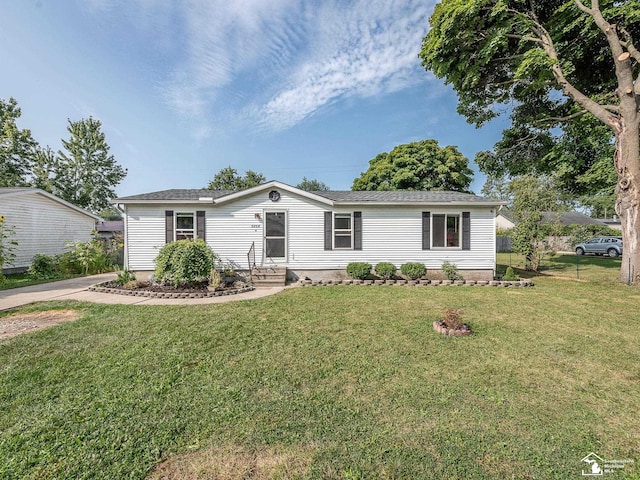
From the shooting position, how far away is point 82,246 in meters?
12.0

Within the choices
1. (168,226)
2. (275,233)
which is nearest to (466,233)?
(275,233)

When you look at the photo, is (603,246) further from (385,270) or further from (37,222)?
(37,222)

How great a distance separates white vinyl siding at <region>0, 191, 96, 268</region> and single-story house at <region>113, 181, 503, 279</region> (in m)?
7.40

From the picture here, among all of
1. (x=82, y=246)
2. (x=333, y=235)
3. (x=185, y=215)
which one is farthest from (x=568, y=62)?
(x=82, y=246)

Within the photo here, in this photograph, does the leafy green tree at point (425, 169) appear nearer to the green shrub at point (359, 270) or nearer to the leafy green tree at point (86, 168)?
the green shrub at point (359, 270)

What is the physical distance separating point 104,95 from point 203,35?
188 inches

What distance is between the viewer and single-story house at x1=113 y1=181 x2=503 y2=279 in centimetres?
940

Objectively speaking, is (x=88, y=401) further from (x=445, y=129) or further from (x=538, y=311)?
(x=445, y=129)

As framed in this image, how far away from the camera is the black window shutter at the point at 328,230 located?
9.71 m

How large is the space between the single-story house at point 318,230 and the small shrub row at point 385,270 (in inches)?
17.9

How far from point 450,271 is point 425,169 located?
1370 cm

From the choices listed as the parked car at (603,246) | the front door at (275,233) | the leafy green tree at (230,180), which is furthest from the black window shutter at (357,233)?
the leafy green tree at (230,180)

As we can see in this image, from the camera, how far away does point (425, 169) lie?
68.4ft

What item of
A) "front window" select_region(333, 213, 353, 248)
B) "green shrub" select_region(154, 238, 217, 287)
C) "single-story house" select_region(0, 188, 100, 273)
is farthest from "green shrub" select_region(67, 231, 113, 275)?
"front window" select_region(333, 213, 353, 248)
